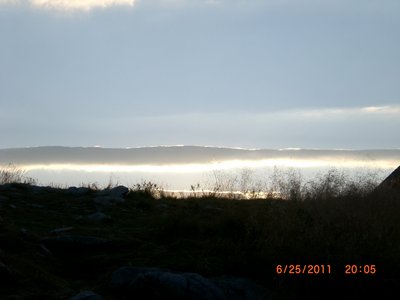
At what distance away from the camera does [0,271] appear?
5957mm

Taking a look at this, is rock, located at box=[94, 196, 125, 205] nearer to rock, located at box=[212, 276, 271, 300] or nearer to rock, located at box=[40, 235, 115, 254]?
rock, located at box=[40, 235, 115, 254]

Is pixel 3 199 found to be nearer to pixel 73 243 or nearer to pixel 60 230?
pixel 60 230

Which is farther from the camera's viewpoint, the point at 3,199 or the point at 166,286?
the point at 3,199

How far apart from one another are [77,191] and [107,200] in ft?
4.02

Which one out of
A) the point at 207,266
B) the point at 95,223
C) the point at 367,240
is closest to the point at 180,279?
the point at 207,266

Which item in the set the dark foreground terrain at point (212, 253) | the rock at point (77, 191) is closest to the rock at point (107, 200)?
the rock at point (77, 191)

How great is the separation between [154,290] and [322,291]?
1858 millimetres

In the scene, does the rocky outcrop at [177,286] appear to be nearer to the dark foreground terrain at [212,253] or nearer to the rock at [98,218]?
the dark foreground terrain at [212,253]

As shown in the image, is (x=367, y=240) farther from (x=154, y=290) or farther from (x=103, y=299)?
(x=103, y=299)

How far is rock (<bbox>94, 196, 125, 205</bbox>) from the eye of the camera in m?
Result: 11.2

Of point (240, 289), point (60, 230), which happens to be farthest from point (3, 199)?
point (240, 289)

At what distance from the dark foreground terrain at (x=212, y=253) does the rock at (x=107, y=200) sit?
1.51 meters

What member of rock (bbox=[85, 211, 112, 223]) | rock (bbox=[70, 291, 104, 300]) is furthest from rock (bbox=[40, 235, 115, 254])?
rock (bbox=[70, 291, 104, 300])

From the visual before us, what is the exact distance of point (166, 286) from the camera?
5895 mm
